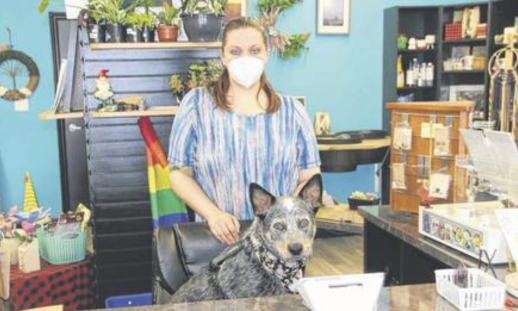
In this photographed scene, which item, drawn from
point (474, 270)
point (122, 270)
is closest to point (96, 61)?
point (122, 270)

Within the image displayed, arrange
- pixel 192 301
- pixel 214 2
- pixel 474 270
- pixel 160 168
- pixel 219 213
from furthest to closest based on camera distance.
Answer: pixel 214 2
pixel 160 168
pixel 219 213
pixel 192 301
pixel 474 270

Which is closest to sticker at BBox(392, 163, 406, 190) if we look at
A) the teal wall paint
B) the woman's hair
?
the woman's hair

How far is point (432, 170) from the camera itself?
211 cm

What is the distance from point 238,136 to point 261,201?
0.45 metres

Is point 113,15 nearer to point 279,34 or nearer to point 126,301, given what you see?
point 126,301

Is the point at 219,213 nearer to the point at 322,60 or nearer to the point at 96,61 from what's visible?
the point at 96,61

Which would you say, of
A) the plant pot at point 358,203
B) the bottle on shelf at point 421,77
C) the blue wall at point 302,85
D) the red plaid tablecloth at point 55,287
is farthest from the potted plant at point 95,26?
the bottle on shelf at point 421,77

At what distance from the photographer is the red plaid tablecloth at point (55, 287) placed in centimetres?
255

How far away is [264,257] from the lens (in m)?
1.50

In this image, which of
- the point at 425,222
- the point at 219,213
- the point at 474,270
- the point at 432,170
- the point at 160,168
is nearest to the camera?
the point at 474,270

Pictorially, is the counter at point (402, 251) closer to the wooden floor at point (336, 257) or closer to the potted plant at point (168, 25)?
the potted plant at point (168, 25)

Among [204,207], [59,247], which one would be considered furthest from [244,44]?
[59,247]

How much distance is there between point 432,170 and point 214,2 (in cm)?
160

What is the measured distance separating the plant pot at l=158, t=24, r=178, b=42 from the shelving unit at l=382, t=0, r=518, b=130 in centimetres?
315
